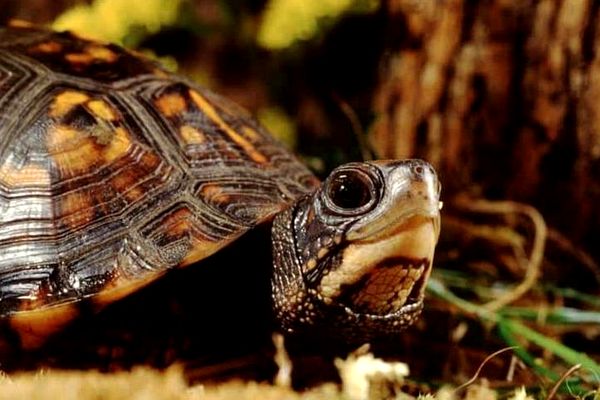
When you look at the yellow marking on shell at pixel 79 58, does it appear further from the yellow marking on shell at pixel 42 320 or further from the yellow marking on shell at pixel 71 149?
the yellow marking on shell at pixel 42 320

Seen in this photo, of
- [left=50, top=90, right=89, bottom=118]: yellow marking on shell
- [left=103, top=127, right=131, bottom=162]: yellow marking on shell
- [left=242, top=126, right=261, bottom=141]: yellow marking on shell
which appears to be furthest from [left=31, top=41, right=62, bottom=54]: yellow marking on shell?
[left=242, top=126, right=261, bottom=141]: yellow marking on shell

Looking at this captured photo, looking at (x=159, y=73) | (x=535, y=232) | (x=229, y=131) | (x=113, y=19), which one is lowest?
(x=535, y=232)

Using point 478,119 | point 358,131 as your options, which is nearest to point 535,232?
point 478,119

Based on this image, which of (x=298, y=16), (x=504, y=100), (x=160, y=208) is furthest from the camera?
(x=298, y=16)

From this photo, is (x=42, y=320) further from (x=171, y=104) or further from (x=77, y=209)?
(x=171, y=104)

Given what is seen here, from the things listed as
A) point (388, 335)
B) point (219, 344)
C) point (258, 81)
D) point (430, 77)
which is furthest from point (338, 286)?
point (258, 81)

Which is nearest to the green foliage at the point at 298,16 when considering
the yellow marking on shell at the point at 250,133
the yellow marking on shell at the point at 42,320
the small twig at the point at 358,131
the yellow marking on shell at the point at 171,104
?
the small twig at the point at 358,131
